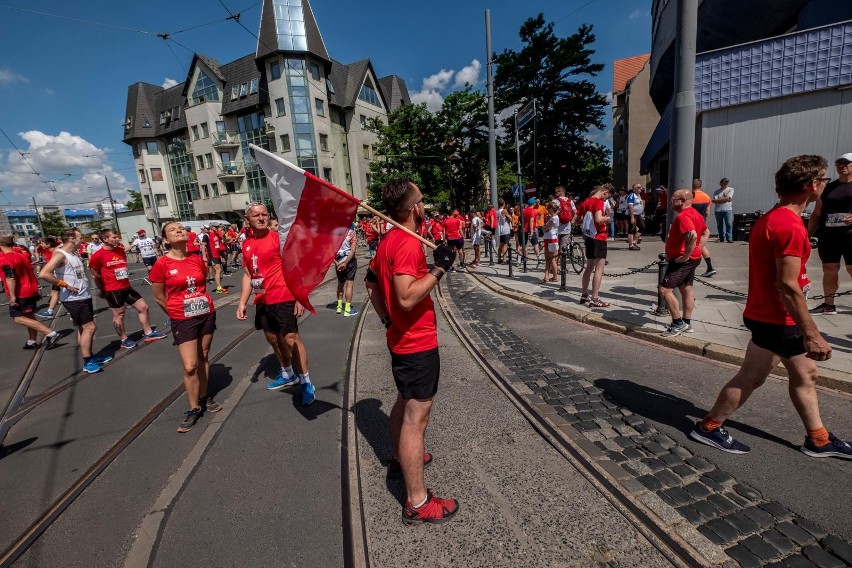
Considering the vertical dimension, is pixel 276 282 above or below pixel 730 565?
above

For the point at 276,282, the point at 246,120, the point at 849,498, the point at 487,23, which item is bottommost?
the point at 849,498

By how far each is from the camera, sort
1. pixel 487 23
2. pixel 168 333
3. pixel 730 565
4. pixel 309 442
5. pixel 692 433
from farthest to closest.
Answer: pixel 487 23, pixel 168 333, pixel 309 442, pixel 692 433, pixel 730 565

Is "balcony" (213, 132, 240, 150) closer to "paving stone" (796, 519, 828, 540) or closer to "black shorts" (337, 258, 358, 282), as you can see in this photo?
"black shorts" (337, 258, 358, 282)

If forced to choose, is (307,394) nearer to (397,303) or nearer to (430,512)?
(430,512)

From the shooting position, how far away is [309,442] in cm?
347

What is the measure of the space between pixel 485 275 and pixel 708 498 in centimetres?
900

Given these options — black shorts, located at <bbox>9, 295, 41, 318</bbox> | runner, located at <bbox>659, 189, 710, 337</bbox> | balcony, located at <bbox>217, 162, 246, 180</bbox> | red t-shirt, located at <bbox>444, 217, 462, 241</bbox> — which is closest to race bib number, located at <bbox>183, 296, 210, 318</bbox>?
black shorts, located at <bbox>9, 295, 41, 318</bbox>

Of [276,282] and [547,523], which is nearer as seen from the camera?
[547,523]

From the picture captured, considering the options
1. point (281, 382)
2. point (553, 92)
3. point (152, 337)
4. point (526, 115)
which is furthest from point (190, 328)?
point (553, 92)

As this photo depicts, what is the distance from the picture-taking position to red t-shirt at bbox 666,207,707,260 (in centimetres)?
491

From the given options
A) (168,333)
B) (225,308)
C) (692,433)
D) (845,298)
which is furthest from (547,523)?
(225,308)

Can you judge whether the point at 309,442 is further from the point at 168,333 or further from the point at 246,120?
the point at 246,120

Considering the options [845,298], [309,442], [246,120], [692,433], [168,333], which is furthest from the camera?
[246,120]

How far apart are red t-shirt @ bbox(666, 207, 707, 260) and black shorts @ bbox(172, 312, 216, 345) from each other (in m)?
5.47
